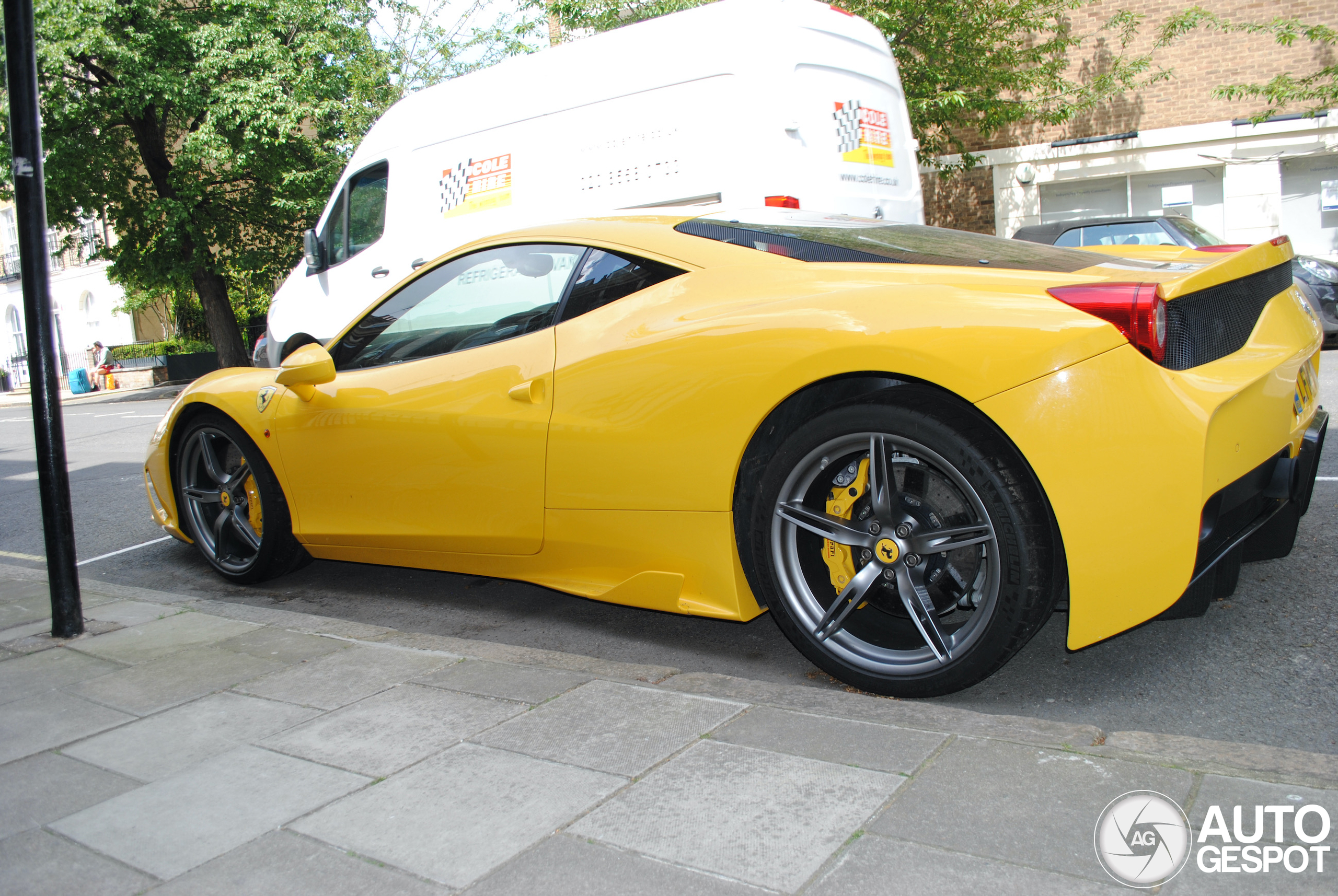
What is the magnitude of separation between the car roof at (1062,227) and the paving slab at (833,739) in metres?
8.97

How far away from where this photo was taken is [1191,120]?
1870cm

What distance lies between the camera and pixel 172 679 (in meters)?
3.24

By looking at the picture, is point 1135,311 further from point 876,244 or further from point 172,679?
point 172,679

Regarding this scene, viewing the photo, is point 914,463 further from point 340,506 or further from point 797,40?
point 797,40

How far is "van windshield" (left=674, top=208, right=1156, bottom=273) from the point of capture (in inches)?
113

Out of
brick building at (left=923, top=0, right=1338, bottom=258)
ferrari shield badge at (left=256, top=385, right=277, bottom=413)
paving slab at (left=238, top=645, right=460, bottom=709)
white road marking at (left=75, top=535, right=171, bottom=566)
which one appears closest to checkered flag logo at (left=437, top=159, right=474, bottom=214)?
white road marking at (left=75, top=535, right=171, bottom=566)

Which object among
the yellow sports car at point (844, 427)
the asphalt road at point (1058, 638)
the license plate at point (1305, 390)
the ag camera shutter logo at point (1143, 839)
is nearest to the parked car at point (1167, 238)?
the asphalt road at point (1058, 638)

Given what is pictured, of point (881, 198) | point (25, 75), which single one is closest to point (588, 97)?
point (881, 198)

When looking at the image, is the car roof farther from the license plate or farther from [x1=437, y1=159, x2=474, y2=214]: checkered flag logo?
the license plate

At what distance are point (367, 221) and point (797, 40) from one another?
4.14 m

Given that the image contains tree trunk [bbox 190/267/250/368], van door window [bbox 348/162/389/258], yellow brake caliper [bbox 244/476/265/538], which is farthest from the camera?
tree trunk [bbox 190/267/250/368]

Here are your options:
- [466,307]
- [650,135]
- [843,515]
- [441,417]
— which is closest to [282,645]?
[441,417]

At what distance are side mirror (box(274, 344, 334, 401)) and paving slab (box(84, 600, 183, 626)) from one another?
39.4 inches

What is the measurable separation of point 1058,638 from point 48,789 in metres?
2.89
